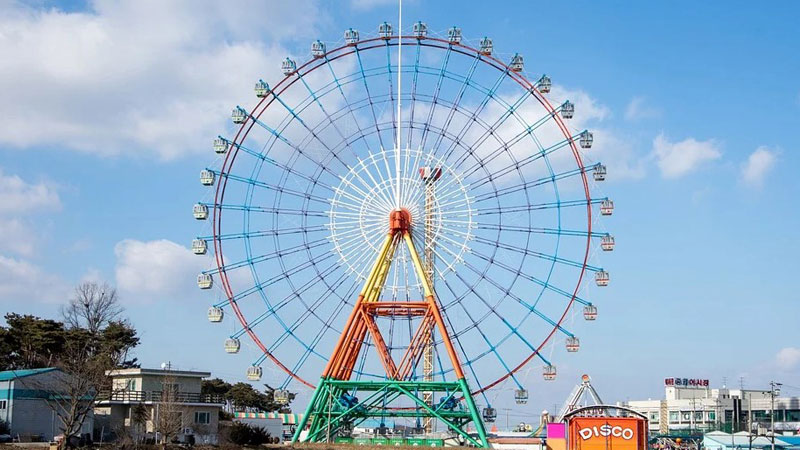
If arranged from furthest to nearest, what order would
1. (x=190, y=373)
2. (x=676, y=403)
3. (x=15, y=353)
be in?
(x=676, y=403) → (x=15, y=353) → (x=190, y=373)

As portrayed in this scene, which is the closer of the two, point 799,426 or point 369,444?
point 369,444

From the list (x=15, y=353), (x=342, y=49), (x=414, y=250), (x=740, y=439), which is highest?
(x=342, y=49)

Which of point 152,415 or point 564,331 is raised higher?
point 564,331

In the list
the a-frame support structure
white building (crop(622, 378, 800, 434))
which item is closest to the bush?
the a-frame support structure

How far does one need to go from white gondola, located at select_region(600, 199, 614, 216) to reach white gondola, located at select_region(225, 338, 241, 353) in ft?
83.2

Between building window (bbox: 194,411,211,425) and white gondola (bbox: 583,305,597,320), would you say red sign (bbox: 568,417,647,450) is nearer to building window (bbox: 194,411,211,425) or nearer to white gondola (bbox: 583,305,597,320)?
white gondola (bbox: 583,305,597,320)

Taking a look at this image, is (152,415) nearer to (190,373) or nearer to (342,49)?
(190,373)

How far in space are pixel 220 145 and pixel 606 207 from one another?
25.9 metres

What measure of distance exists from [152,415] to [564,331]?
2952 cm

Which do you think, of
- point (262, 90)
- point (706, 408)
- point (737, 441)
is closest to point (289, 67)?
point (262, 90)

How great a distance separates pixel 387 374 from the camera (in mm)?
69125

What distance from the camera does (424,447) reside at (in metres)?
67.8

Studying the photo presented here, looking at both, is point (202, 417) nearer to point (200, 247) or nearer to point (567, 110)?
point (200, 247)

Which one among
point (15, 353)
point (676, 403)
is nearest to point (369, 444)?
point (15, 353)
